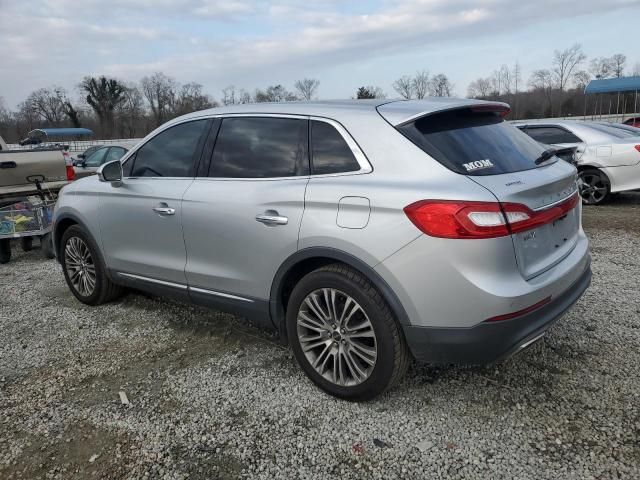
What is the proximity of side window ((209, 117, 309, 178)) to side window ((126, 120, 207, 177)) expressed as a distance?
0.90 ft

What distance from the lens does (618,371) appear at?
3260 millimetres

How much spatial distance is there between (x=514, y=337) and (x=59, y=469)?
241cm

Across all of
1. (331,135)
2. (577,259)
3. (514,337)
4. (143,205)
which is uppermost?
(331,135)

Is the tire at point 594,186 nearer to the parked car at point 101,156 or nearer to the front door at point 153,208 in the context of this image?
the front door at point 153,208

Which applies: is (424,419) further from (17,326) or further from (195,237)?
(17,326)

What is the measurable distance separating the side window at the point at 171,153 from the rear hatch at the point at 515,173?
5.67ft

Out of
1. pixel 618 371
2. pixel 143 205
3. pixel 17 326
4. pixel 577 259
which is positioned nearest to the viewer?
pixel 577 259

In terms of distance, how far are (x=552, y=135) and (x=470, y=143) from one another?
302 inches

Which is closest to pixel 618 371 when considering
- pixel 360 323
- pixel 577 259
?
pixel 577 259

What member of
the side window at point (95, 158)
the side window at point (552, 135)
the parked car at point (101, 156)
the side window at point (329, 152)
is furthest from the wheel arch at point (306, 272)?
the side window at point (95, 158)

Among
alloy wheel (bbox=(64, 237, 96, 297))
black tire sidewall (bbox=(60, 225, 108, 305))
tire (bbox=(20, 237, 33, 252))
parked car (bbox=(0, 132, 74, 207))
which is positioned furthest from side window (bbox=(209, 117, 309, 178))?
parked car (bbox=(0, 132, 74, 207))

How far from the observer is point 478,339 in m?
2.57

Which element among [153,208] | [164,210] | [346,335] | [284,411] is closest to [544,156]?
[346,335]

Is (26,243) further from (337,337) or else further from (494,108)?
(494,108)
